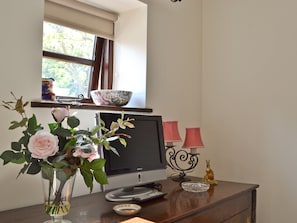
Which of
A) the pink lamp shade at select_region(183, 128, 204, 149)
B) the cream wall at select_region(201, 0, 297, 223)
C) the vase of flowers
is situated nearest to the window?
the pink lamp shade at select_region(183, 128, 204, 149)

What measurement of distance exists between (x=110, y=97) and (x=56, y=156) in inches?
36.9

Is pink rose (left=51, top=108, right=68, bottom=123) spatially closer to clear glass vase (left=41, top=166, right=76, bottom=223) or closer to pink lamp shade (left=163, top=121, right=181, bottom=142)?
clear glass vase (left=41, top=166, right=76, bottom=223)

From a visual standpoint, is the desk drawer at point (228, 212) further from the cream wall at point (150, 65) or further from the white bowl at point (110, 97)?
the white bowl at point (110, 97)

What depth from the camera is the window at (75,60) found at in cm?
189

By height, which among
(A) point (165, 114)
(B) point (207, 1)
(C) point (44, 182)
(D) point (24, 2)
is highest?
(B) point (207, 1)

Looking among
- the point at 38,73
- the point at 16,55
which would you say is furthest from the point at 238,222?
the point at 16,55

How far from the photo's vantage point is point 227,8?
2.65 m

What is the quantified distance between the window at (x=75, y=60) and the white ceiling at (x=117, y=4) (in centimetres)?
21

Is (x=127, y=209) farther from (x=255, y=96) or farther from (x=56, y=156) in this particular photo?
(x=255, y=96)

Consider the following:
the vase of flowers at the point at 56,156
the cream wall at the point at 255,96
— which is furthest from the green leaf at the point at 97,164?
the cream wall at the point at 255,96

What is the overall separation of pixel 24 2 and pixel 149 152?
1004mm

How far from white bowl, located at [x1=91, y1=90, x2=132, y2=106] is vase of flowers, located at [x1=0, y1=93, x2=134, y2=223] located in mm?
809

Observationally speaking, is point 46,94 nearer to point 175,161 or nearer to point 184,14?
point 175,161

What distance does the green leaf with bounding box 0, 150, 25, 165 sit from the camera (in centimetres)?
104
